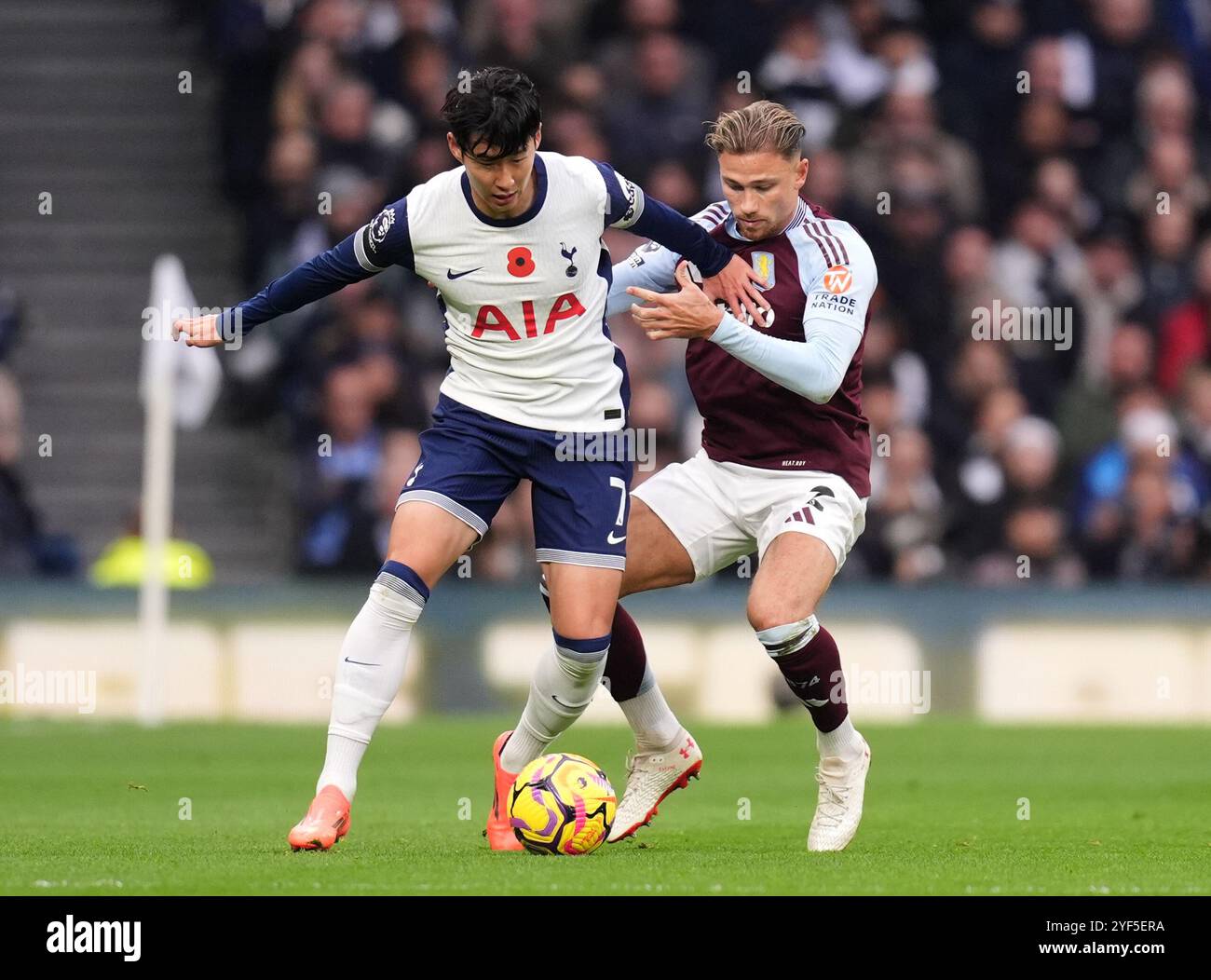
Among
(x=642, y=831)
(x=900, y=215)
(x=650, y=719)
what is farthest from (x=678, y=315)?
(x=900, y=215)

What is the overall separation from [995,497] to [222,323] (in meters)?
8.05

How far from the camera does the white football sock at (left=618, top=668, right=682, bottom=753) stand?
7.75 m

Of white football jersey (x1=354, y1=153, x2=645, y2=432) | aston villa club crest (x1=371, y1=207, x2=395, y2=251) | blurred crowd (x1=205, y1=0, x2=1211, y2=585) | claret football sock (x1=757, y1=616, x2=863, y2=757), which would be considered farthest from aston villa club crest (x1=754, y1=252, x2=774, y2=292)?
blurred crowd (x1=205, y1=0, x2=1211, y2=585)

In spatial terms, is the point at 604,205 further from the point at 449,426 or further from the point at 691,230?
the point at 449,426

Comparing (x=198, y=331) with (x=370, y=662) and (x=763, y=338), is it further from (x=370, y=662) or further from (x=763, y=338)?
(x=763, y=338)

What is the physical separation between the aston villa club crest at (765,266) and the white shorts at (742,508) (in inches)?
25.4

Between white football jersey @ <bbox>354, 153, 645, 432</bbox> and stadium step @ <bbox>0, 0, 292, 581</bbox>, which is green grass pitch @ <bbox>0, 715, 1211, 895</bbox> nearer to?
white football jersey @ <bbox>354, 153, 645, 432</bbox>

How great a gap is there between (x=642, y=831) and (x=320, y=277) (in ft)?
7.86

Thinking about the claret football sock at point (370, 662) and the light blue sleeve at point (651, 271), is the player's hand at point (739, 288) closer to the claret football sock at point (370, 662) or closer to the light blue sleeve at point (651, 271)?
the light blue sleeve at point (651, 271)

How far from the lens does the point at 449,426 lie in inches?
282

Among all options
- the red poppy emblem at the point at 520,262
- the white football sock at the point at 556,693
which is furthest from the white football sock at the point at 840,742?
the red poppy emblem at the point at 520,262
